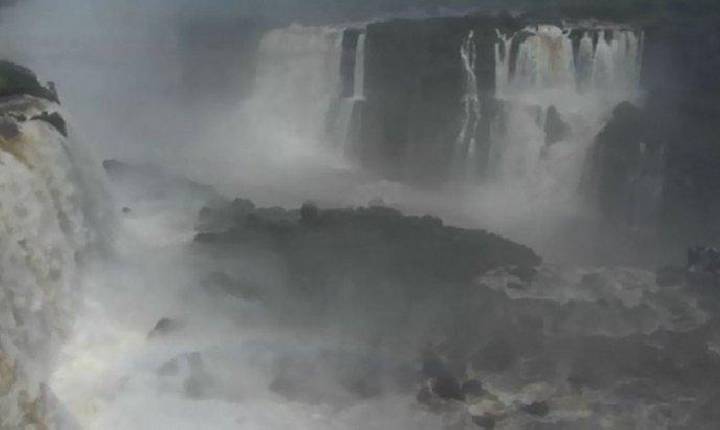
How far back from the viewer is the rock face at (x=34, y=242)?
41.0 feet

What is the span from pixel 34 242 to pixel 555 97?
17433 mm

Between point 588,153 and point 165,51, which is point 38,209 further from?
point 165,51

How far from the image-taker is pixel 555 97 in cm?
2691

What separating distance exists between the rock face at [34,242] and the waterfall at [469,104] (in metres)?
13.1

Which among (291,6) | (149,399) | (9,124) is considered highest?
(291,6)

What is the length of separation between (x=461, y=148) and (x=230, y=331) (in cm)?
1255

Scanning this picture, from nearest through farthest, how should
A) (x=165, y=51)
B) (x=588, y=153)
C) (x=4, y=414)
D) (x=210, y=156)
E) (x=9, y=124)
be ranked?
(x=4, y=414) < (x=9, y=124) < (x=588, y=153) < (x=210, y=156) < (x=165, y=51)

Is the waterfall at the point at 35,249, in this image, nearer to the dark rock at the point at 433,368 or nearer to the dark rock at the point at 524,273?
the dark rock at the point at 433,368

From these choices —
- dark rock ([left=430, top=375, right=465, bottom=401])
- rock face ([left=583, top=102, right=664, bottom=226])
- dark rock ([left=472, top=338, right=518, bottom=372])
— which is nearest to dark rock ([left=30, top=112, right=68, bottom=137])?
dark rock ([left=430, top=375, right=465, bottom=401])

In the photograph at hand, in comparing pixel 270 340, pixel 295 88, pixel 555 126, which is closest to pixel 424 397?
pixel 270 340

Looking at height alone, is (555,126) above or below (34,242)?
above

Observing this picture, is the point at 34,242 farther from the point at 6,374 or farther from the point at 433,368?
the point at 433,368

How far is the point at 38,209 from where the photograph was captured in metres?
15.9

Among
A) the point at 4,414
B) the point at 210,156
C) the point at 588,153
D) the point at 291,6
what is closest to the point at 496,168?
the point at 588,153
